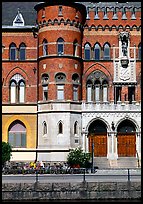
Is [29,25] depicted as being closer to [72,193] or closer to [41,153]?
[41,153]

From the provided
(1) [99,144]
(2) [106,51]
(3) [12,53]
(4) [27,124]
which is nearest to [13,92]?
(4) [27,124]

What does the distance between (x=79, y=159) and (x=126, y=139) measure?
20.1ft

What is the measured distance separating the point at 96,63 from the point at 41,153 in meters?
9.21

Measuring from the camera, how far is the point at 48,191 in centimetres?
2619

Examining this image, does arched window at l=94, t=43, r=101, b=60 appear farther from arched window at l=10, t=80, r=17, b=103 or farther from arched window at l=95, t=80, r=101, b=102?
arched window at l=10, t=80, r=17, b=103

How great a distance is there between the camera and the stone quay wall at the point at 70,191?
85.7ft

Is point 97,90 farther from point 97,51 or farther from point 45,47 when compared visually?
point 45,47

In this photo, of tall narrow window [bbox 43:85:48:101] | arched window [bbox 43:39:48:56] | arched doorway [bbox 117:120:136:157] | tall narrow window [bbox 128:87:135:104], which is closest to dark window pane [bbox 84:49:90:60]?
arched window [bbox 43:39:48:56]

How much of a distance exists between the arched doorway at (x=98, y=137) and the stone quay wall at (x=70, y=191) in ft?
55.2

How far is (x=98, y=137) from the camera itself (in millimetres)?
43531

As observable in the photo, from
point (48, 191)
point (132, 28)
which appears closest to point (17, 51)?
A: point (132, 28)

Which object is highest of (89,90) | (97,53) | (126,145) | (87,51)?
(87,51)

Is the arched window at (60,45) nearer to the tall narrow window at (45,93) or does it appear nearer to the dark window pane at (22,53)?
the tall narrow window at (45,93)

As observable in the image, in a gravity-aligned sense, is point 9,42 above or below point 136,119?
above
